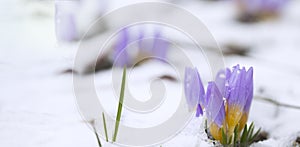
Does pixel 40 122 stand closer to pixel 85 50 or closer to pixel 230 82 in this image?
pixel 85 50

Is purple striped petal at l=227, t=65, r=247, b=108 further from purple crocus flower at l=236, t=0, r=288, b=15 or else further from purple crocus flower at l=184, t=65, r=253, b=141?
purple crocus flower at l=236, t=0, r=288, b=15

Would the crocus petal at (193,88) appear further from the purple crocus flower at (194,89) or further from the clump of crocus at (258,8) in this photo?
the clump of crocus at (258,8)

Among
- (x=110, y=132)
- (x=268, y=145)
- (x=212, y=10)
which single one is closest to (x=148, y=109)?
(x=110, y=132)

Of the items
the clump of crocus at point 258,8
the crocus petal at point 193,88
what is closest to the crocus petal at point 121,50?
the crocus petal at point 193,88

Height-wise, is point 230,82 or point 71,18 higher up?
point 71,18

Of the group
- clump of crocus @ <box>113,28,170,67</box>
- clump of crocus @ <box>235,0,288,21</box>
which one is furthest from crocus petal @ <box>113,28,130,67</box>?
clump of crocus @ <box>235,0,288,21</box>

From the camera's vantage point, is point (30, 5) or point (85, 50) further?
point (30, 5)

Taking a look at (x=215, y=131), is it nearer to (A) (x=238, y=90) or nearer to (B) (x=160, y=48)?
(A) (x=238, y=90)
